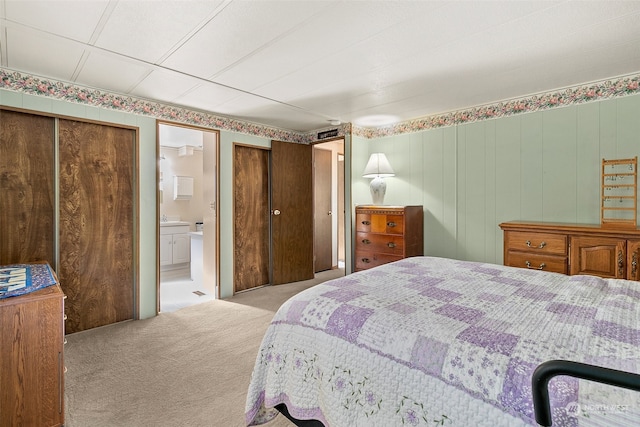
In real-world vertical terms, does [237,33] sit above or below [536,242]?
above

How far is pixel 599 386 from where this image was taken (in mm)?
835

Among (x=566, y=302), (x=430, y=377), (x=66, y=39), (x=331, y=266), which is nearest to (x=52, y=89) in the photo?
(x=66, y=39)

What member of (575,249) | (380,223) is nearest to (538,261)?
(575,249)

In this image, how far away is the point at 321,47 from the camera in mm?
2238

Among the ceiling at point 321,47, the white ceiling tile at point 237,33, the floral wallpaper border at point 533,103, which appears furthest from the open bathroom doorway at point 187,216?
the floral wallpaper border at point 533,103

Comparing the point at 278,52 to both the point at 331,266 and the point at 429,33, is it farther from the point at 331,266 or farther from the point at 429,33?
the point at 331,266

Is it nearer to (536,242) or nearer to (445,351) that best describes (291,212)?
(536,242)

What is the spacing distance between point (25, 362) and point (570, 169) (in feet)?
14.2

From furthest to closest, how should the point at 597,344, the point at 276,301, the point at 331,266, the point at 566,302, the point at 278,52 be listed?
1. the point at 331,266
2. the point at 276,301
3. the point at 278,52
4. the point at 566,302
5. the point at 597,344

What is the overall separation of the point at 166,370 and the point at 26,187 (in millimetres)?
2019

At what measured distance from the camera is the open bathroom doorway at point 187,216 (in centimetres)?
416

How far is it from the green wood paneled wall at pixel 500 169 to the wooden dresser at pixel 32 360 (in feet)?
11.5

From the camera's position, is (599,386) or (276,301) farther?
(276,301)

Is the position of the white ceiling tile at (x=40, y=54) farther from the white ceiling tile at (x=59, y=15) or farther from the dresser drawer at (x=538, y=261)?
the dresser drawer at (x=538, y=261)
